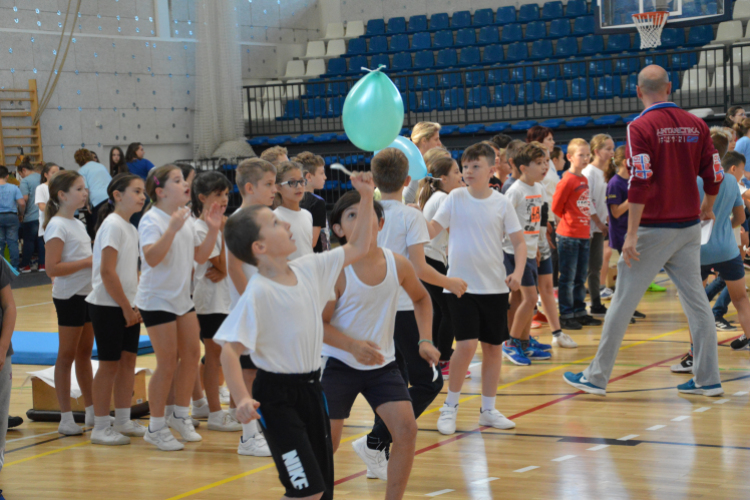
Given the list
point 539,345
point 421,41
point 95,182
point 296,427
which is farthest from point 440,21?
point 296,427

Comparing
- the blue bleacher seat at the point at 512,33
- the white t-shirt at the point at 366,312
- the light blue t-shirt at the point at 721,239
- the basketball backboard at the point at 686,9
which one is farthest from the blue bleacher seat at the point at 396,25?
the white t-shirt at the point at 366,312

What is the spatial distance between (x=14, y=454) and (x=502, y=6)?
512 inches

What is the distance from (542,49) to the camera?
13391mm

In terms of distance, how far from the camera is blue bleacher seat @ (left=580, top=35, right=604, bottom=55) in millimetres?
12945

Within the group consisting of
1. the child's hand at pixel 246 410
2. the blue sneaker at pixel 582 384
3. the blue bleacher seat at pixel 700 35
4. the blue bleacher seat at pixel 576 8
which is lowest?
the blue sneaker at pixel 582 384

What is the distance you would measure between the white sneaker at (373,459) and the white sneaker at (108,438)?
141 cm

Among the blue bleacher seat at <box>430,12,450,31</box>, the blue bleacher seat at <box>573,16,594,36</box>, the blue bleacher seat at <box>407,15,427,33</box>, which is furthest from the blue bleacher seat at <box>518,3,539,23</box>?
the blue bleacher seat at <box>407,15,427,33</box>

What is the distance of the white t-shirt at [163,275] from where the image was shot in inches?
150

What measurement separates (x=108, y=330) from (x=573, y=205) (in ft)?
12.2

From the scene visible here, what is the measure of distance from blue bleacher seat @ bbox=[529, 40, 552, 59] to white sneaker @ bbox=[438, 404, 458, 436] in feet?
34.4

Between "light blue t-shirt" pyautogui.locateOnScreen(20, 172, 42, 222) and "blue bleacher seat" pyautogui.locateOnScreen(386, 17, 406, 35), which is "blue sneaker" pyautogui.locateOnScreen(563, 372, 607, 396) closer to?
"light blue t-shirt" pyautogui.locateOnScreen(20, 172, 42, 222)

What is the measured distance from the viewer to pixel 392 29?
15562 millimetres

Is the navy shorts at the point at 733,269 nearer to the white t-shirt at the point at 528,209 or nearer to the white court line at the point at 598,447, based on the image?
the white t-shirt at the point at 528,209

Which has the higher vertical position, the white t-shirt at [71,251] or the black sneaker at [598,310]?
the white t-shirt at [71,251]
